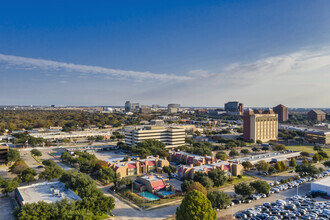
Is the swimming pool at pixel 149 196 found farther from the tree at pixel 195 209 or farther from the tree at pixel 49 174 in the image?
the tree at pixel 49 174

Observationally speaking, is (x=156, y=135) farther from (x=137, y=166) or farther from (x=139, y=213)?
(x=139, y=213)

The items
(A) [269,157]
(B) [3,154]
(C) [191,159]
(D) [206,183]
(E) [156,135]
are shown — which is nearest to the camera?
→ (D) [206,183]

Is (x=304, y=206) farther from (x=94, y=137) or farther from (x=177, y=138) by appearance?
(x=94, y=137)

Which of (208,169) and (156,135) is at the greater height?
(156,135)

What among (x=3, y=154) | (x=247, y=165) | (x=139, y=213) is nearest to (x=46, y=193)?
(x=139, y=213)

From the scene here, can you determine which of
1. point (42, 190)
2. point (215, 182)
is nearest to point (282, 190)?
point (215, 182)

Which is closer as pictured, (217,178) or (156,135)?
(217,178)

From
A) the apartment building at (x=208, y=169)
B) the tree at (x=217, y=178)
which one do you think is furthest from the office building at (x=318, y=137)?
the tree at (x=217, y=178)

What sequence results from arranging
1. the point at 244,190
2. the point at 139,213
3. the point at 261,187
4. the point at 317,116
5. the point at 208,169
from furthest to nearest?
1. the point at 317,116
2. the point at 208,169
3. the point at 261,187
4. the point at 244,190
5. the point at 139,213
